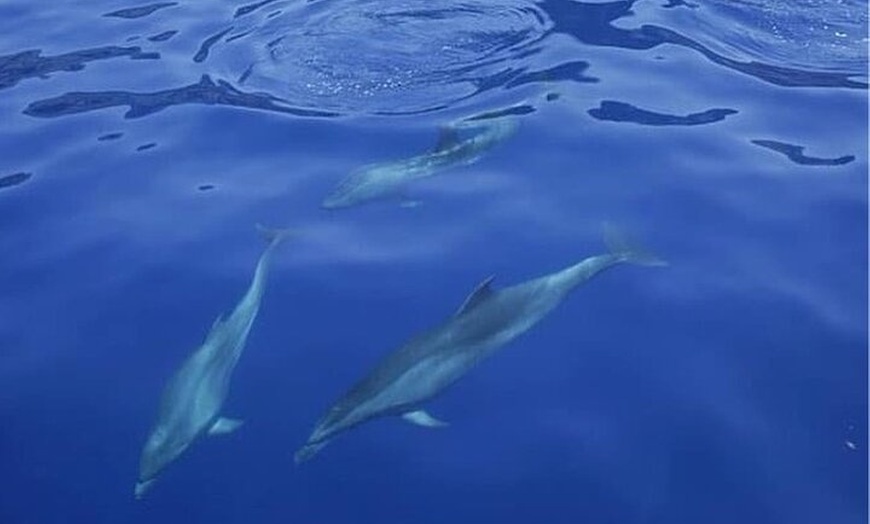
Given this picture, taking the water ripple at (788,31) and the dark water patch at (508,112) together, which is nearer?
the dark water patch at (508,112)

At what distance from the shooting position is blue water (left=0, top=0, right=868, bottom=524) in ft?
18.3

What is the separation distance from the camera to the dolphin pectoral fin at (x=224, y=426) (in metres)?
5.72

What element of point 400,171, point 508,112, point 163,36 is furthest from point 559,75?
point 163,36

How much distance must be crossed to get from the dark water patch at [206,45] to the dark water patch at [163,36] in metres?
0.40

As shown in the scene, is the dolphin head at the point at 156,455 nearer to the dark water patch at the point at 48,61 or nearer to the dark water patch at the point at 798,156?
the dark water patch at the point at 798,156

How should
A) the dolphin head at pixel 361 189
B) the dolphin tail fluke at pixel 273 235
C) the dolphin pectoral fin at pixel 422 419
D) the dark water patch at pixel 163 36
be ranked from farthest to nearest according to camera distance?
the dark water patch at pixel 163 36 < the dolphin head at pixel 361 189 < the dolphin tail fluke at pixel 273 235 < the dolphin pectoral fin at pixel 422 419

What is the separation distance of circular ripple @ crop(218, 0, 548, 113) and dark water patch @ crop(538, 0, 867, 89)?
24 cm

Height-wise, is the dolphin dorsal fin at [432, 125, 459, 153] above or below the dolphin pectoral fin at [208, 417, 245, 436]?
above

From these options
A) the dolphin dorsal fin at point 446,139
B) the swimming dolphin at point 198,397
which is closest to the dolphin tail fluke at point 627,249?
the dolphin dorsal fin at point 446,139

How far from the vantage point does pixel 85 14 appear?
435 inches

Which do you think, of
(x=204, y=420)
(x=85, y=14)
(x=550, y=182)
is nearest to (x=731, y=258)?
(x=550, y=182)

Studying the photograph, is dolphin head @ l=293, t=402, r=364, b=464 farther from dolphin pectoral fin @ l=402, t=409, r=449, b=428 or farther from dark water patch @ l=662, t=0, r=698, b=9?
dark water patch @ l=662, t=0, r=698, b=9

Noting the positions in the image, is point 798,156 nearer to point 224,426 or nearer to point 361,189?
point 361,189

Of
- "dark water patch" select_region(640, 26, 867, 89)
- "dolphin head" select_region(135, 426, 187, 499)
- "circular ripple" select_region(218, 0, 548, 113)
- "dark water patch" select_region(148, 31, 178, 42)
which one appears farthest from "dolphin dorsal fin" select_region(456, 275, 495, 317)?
"dark water patch" select_region(148, 31, 178, 42)
